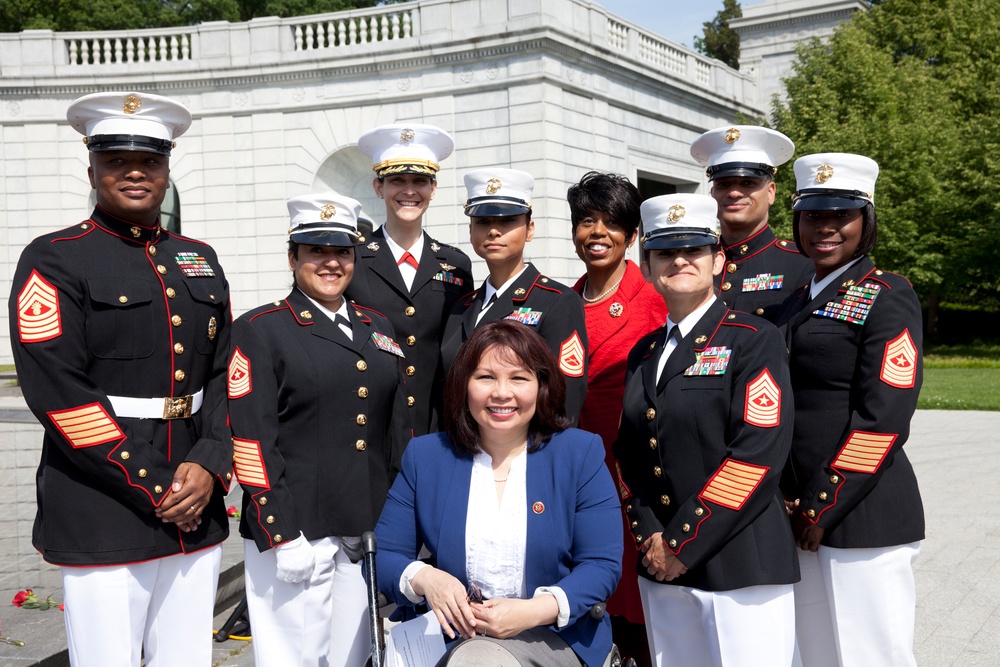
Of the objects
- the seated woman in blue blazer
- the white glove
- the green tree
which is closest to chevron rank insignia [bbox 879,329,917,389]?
the seated woman in blue blazer

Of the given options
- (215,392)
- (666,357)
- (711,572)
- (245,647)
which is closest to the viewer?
(711,572)

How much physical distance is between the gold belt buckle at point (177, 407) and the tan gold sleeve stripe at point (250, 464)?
22cm

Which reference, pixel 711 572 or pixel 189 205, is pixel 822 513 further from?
pixel 189 205

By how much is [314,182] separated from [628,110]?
7246mm

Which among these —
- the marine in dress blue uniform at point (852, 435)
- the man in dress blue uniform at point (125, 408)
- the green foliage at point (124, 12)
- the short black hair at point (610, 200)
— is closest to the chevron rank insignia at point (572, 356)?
the short black hair at point (610, 200)

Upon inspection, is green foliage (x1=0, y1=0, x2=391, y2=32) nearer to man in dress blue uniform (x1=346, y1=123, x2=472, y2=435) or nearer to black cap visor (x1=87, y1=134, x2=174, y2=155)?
Answer: man in dress blue uniform (x1=346, y1=123, x2=472, y2=435)

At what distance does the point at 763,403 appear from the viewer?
300cm

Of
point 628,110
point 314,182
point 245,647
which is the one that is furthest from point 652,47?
point 245,647

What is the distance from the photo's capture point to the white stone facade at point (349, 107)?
18.0m

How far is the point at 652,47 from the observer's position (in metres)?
21.1

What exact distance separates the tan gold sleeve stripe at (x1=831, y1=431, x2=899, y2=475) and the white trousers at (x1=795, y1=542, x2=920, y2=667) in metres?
0.32

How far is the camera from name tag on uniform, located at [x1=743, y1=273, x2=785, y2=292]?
13.3 ft

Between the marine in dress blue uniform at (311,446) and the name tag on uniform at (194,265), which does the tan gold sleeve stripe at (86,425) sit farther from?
the name tag on uniform at (194,265)

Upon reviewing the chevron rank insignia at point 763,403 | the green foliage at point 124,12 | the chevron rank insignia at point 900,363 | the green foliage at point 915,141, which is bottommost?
the chevron rank insignia at point 763,403
